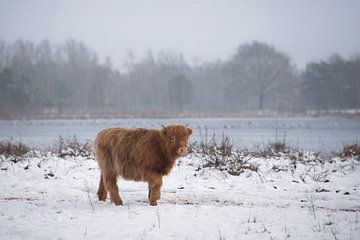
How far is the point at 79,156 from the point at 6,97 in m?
43.8

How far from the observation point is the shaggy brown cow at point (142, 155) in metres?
7.21

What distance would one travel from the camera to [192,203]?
24.9 ft

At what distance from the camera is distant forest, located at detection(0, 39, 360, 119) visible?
174 feet

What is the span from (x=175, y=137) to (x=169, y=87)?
57.7m

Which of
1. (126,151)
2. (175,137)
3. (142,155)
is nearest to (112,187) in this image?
(126,151)

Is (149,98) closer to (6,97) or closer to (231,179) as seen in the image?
(6,97)

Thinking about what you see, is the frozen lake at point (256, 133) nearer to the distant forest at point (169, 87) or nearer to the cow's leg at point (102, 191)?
the cow's leg at point (102, 191)

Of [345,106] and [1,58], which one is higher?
[1,58]

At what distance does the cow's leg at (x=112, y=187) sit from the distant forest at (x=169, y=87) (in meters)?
40.4

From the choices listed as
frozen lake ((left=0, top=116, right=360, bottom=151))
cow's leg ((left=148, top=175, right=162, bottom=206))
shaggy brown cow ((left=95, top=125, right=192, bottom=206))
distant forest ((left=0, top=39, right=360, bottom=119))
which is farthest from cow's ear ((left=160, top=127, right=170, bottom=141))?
distant forest ((left=0, top=39, right=360, bottom=119))

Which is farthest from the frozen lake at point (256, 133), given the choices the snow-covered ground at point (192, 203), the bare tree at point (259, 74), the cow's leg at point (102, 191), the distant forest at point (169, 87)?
the bare tree at point (259, 74)

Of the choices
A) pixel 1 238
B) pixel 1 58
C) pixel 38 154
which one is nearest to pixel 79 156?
pixel 38 154

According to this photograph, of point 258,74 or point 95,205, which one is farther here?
point 258,74

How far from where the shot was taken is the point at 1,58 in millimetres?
75750
